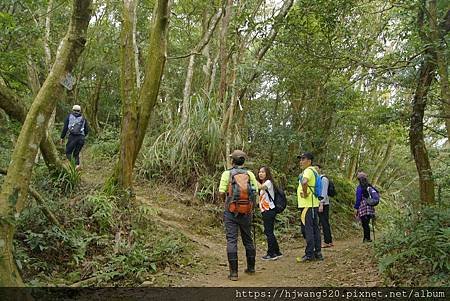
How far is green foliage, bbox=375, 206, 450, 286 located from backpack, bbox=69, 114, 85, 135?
25.5 ft

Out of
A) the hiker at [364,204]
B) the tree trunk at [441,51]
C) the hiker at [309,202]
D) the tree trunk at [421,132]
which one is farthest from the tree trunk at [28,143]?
the hiker at [364,204]

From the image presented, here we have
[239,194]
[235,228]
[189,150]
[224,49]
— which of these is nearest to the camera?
[239,194]

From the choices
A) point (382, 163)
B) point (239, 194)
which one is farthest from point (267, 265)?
point (382, 163)

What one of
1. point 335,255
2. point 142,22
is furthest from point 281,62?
point 142,22

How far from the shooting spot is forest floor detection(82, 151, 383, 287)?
A: 620cm

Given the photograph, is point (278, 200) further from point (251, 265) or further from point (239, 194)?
point (239, 194)

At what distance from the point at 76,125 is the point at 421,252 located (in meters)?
8.64

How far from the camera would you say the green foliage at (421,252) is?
5.02 m

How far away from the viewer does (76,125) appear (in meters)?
→ 10.8

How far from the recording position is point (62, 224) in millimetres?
6828

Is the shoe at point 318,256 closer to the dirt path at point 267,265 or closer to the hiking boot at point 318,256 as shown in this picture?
the hiking boot at point 318,256

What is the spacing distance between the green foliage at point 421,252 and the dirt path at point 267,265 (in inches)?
12.3

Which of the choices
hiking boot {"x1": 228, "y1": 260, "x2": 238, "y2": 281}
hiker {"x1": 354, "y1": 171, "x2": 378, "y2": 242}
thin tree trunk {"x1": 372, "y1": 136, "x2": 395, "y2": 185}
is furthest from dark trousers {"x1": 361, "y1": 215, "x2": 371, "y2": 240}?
thin tree trunk {"x1": 372, "y1": 136, "x2": 395, "y2": 185}

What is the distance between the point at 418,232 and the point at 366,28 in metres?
8.49
